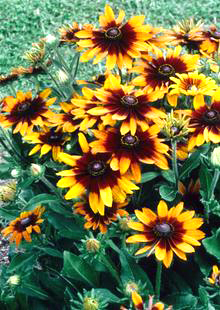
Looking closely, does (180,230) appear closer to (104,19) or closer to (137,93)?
(137,93)

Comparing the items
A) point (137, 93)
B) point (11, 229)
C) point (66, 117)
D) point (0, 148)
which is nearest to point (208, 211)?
point (137, 93)

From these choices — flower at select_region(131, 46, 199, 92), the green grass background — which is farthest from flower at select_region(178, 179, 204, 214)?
the green grass background

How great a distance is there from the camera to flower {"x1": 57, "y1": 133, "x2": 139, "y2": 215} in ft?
3.53

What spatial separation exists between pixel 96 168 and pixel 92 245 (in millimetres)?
182

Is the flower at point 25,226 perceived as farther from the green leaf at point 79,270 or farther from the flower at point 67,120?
the flower at point 67,120

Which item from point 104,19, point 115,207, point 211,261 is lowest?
point 211,261

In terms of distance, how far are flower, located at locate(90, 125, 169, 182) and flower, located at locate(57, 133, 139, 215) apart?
0.03 metres

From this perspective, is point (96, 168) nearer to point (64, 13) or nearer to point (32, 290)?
point (32, 290)

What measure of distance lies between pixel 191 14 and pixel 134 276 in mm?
→ 3517

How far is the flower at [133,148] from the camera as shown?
1095mm

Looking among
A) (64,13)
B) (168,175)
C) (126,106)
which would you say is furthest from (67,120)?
(64,13)

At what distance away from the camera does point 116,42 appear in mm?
1327

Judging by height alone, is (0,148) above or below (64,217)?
below

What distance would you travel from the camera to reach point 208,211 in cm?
122
